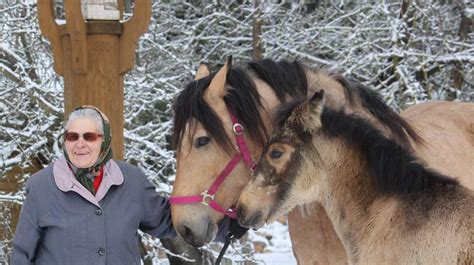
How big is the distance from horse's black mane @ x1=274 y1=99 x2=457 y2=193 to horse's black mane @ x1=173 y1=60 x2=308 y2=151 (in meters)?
0.40

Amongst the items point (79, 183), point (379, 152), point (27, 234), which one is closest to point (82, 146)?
point (79, 183)

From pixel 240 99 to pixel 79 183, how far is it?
3.47ft

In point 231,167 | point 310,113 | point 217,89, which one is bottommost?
point 231,167

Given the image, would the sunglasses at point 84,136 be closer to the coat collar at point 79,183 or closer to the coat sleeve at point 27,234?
the coat collar at point 79,183

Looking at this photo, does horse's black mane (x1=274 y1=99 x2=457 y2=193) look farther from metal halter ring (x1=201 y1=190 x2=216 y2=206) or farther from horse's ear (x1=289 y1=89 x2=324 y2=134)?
metal halter ring (x1=201 y1=190 x2=216 y2=206)

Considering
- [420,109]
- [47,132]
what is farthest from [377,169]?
[47,132]

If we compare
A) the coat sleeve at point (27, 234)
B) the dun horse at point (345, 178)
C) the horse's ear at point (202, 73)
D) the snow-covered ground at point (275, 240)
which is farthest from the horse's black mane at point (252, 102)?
the snow-covered ground at point (275, 240)

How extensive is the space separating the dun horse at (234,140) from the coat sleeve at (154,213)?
0.20 feet

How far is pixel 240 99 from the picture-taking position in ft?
12.2

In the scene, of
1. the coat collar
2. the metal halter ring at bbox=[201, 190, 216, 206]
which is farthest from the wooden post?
the coat collar

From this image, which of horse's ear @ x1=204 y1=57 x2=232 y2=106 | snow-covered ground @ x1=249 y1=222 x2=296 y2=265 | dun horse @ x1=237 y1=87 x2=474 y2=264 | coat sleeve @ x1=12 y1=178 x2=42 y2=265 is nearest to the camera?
coat sleeve @ x1=12 y1=178 x2=42 y2=265

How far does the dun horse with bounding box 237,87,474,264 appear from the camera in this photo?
120 inches

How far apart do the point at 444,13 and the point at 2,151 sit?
5.67 metres

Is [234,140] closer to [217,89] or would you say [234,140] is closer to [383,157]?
[217,89]
